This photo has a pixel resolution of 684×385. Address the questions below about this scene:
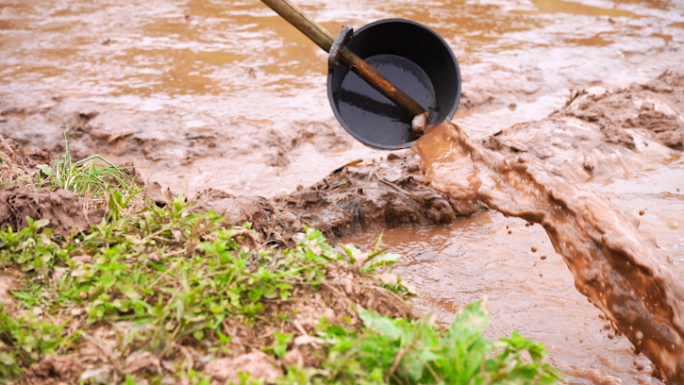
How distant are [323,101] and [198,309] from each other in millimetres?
4799

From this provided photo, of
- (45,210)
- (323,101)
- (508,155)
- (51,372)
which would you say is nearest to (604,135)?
(508,155)

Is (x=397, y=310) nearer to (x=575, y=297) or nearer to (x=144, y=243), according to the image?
(x=144, y=243)

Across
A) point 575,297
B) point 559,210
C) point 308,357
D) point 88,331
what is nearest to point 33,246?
point 88,331

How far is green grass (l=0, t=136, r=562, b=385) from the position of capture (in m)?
1.58

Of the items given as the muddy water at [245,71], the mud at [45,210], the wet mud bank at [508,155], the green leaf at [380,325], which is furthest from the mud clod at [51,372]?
the muddy water at [245,71]

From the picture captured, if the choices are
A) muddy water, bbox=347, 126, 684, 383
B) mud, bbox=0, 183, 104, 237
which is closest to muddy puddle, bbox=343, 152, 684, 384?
muddy water, bbox=347, 126, 684, 383

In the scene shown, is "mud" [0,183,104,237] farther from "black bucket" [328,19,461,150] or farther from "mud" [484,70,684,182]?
"mud" [484,70,684,182]

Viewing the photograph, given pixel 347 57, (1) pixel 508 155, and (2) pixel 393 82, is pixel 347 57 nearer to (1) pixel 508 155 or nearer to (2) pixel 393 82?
(2) pixel 393 82

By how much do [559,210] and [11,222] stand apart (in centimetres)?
275

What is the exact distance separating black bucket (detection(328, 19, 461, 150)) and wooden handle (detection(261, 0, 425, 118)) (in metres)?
0.14

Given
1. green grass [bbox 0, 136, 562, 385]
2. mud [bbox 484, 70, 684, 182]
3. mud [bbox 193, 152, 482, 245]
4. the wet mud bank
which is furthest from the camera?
mud [bbox 484, 70, 684, 182]

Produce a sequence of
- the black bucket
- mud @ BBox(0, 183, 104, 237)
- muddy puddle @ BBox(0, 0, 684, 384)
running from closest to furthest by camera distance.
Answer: mud @ BBox(0, 183, 104, 237), muddy puddle @ BBox(0, 0, 684, 384), the black bucket

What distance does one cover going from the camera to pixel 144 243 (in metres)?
2.11

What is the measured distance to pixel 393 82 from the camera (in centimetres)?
405
